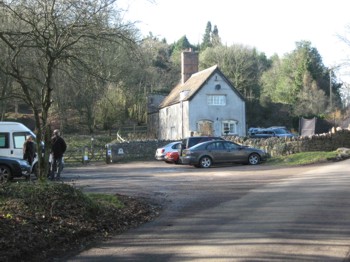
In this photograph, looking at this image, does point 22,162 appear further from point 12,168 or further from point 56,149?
point 56,149

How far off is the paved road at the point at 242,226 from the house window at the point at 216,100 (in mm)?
31370

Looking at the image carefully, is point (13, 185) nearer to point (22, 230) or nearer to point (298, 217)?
point (22, 230)

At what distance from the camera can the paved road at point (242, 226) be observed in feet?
22.0

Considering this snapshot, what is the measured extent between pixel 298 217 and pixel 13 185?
5.76 meters

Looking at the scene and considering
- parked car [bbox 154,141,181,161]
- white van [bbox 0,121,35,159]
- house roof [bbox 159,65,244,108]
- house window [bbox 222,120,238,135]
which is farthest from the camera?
house window [bbox 222,120,238,135]

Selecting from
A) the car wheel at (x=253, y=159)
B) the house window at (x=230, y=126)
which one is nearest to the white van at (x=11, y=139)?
the car wheel at (x=253, y=159)

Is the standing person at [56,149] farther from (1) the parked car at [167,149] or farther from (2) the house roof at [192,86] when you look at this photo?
(2) the house roof at [192,86]

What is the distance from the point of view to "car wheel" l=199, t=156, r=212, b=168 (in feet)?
82.9

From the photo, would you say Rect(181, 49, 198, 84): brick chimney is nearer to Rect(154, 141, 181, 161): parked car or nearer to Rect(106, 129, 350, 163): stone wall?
Rect(106, 129, 350, 163): stone wall

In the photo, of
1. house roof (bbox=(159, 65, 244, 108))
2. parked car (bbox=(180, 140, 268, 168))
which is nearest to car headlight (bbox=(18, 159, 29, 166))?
parked car (bbox=(180, 140, 268, 168))

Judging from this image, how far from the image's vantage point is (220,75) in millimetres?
46469

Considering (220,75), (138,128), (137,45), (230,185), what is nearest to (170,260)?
(137,45)

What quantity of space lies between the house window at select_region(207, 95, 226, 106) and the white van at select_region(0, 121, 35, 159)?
2702 centimetres

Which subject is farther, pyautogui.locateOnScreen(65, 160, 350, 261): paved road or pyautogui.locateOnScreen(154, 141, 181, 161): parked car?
pyautogui.locateOnScreen(154, 141, 181, 161): parked car
